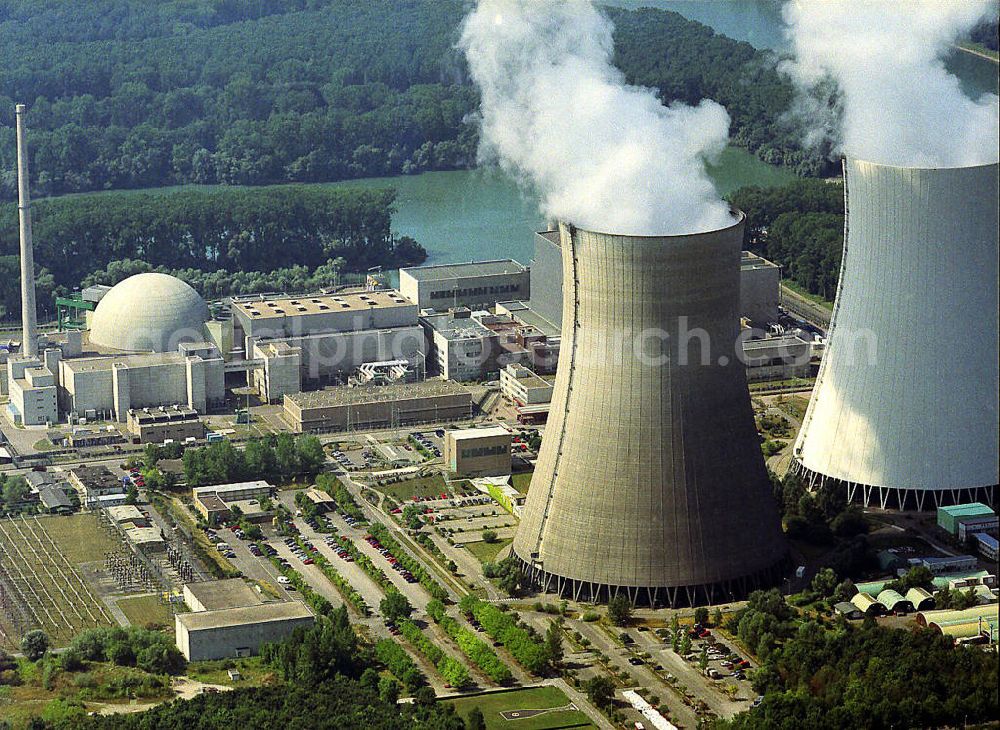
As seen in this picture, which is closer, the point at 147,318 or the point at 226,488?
the point at 226,488

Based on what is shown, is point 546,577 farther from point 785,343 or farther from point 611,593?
point 785,343

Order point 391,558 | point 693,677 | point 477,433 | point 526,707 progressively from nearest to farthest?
point 526,707, point 693,677, point 391,558, point 477,433

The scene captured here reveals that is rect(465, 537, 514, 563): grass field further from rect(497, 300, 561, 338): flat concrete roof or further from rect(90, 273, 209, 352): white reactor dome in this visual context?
rect(90, 273, 209, 352): white reactor dome

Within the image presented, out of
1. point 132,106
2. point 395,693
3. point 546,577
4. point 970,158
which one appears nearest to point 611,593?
point 546,577

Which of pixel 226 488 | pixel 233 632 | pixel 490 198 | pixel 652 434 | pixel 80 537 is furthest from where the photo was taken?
pixel 490 198

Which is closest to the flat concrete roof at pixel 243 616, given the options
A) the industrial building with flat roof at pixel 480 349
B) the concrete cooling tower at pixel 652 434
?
the concrete cooling tower at pixel 652 434

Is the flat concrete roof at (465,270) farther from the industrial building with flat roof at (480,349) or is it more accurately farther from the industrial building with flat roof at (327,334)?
the industrial building with flat roof at (480,349)

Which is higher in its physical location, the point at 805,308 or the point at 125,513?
the point at 805,308

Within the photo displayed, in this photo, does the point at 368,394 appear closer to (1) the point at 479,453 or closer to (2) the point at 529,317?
(1) the point at 479,453

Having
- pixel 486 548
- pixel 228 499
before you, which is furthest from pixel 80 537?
pixel 486 548
